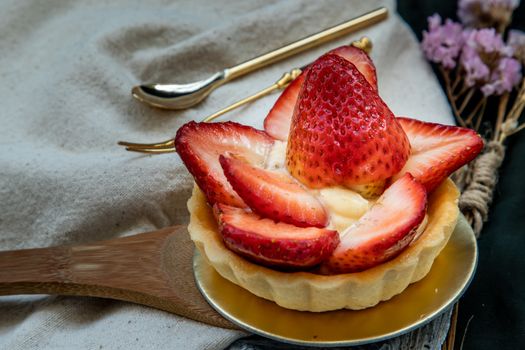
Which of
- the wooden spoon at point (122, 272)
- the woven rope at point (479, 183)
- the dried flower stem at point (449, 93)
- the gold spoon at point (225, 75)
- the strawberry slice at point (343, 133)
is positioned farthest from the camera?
the dried flower stem at point (449, 93)

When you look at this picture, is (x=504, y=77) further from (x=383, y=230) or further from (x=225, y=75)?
(x=383, y=230)

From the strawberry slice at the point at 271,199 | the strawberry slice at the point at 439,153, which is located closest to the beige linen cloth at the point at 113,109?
the strawberry slice at the point at 271,199

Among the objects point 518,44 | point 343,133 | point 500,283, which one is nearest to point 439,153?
point 343,133

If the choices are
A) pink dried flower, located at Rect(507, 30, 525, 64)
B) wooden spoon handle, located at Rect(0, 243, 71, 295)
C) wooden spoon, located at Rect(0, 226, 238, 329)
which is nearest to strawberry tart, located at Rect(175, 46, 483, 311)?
wooden spoon, located at Rect(0, 226, 238, 329)

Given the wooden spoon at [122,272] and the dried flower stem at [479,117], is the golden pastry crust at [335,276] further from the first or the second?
the dried flower stem at [479,117]

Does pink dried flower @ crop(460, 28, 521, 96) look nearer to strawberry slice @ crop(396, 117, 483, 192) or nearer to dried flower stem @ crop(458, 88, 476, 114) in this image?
dried flower stem @ crop(458, 88, 476, 114)

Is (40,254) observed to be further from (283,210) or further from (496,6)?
(496,6)

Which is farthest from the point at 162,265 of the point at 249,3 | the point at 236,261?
the point at 249,3
